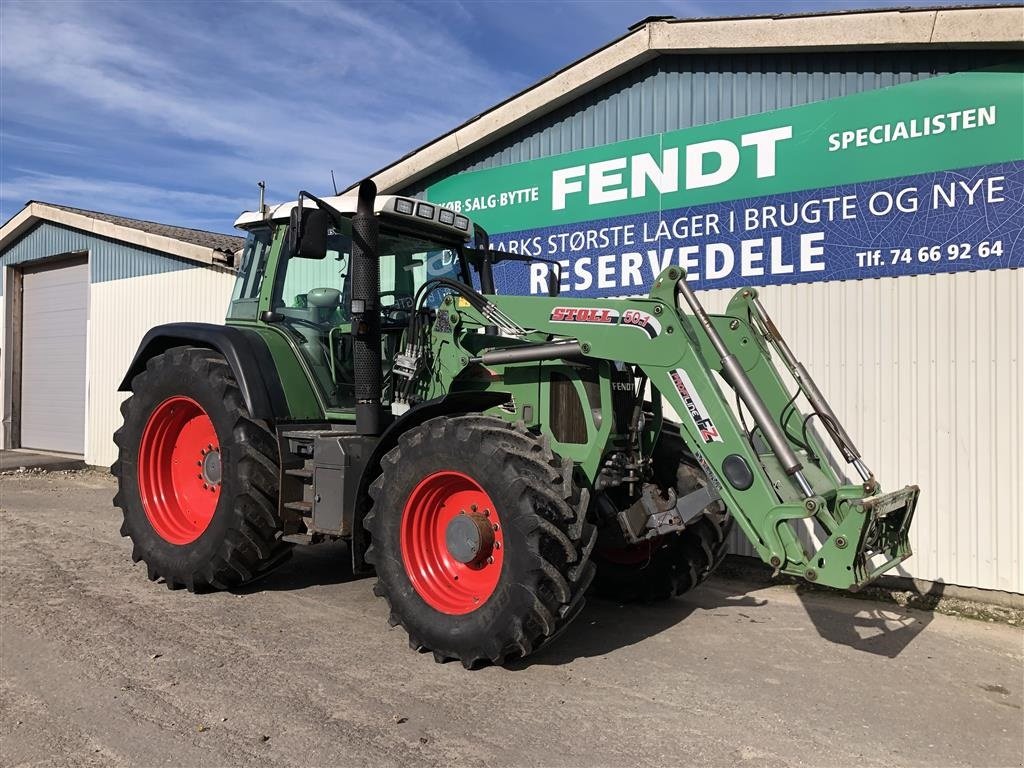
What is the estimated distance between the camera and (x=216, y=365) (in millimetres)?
5762

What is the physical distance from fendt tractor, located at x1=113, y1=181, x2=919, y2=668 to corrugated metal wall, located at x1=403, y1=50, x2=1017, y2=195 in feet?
8.36

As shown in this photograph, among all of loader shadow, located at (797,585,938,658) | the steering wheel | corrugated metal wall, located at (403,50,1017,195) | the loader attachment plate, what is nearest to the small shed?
corrugated metal wall, located at (403,50,1017,195)

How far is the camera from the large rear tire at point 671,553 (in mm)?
5379

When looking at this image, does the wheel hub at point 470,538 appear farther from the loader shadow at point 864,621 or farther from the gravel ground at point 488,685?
the loader shadow at point 864,621

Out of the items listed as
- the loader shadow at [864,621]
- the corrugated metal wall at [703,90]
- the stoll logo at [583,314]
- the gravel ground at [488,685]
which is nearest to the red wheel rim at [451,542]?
the gravel ground at [488,685]

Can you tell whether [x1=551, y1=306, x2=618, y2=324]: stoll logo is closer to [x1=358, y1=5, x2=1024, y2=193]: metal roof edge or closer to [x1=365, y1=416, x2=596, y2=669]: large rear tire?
[x1=365, y1=416, x2=596, y2=669]: large rear tire

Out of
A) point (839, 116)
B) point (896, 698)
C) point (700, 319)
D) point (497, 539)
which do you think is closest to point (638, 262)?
point (839, 116)

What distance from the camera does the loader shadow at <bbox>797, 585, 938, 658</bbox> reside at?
204 inches

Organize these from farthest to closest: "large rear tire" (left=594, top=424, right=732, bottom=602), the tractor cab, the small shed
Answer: the small shed < the tractor cab < "large rear tire" (left=594, top=424, right=732, bottom=602)

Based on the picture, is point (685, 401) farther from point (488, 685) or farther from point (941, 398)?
point (941, 398)

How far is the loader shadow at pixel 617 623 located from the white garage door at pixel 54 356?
1222 cm

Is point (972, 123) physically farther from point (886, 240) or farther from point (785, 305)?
point (785, 305)

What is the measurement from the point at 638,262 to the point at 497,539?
13.4 ft

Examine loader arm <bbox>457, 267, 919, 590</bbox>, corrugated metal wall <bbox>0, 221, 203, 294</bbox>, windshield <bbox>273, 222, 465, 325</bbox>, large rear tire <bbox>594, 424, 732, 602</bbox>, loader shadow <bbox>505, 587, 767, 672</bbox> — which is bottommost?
loader shadow <bbox>505, 587, 767, 672</bbox>
